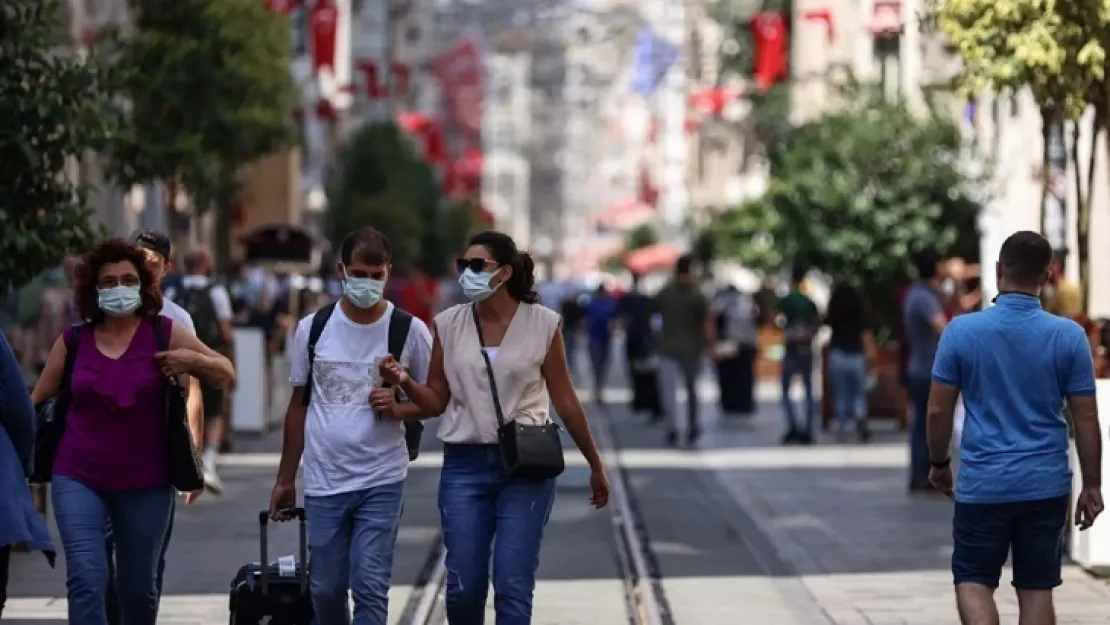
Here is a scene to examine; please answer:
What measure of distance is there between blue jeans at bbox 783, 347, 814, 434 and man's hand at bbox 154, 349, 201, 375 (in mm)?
17037

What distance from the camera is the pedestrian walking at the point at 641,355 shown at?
3122 cm

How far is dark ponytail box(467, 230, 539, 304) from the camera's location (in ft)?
29.6

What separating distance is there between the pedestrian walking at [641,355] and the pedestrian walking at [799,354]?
368 cm

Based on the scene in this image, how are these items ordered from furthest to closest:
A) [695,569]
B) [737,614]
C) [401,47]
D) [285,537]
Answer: [401,47], [285,537], [695,569], [737,614]

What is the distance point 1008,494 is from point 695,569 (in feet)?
20.0

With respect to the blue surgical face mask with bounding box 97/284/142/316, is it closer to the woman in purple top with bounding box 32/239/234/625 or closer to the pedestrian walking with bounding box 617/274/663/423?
the woman in purple top with bounding box 32/239/234/625

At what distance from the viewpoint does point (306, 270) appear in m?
45.6

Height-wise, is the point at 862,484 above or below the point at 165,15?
below

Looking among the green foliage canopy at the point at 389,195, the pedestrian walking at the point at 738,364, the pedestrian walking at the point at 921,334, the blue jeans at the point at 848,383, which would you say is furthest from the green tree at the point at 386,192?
the pedestrian walking at the point at 921,334

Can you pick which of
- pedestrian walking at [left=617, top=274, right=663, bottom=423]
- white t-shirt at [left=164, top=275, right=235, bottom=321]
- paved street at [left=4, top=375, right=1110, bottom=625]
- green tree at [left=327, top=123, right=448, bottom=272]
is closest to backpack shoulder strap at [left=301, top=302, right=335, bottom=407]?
paved street at [left=4, top=375, right=1110, bottom=625]

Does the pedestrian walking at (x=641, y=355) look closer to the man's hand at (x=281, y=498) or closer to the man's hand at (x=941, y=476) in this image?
the man's hand at (x=281, y=498)

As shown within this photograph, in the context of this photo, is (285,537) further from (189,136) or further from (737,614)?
(189,136)

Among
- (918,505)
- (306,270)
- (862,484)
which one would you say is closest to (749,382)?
(862,484)

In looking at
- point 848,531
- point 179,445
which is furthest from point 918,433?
point 179,445
